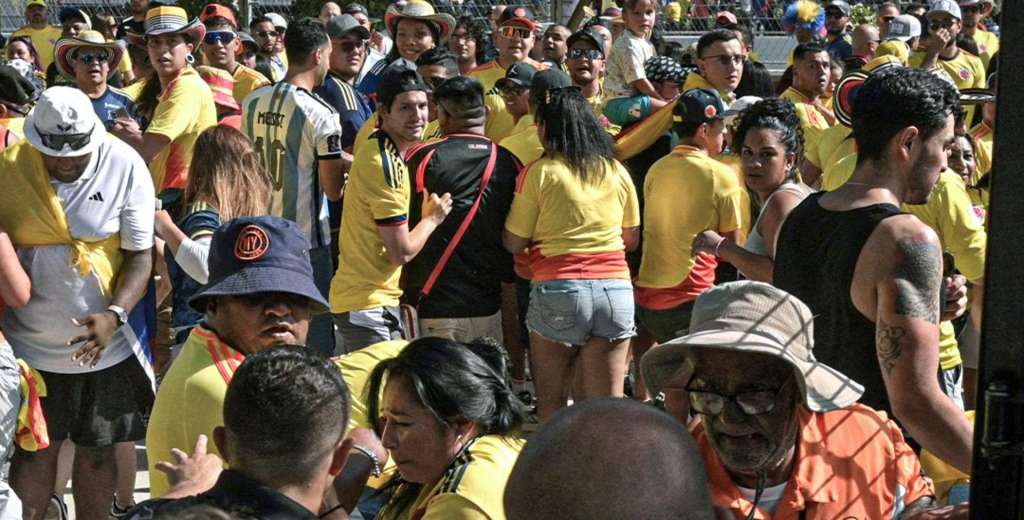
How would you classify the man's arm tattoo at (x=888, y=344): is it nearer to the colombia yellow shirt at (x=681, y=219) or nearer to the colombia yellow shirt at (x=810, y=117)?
the colombia yellow shirt at (x=681, y=219)

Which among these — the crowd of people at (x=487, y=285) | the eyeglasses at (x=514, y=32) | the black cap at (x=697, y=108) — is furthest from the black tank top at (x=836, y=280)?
the eyeglasses at (x=514, y=32)

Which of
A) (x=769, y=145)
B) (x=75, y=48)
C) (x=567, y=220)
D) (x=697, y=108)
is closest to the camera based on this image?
(x=769, y=145)

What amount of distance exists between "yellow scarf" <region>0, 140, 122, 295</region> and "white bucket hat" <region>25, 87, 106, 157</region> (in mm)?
92

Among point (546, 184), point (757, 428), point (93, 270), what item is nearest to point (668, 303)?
point (546, 184)

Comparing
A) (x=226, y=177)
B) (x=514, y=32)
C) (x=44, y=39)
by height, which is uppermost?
(x=226, y=177)

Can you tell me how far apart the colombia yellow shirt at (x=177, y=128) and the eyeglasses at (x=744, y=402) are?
467 centimetres

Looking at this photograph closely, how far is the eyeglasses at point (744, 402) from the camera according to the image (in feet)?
8.44

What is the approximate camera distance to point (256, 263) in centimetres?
347

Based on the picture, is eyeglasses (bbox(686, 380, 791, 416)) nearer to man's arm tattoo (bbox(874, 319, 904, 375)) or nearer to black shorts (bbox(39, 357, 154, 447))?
man's arm tattoo (bbox(874, 319, 904, 375))

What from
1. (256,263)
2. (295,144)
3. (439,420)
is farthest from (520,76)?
(439,420)

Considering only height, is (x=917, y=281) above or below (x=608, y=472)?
below

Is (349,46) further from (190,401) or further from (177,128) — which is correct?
(190,401)

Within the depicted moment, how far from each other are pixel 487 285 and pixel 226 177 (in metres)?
1.45

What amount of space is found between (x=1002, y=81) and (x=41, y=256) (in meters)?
4.14
